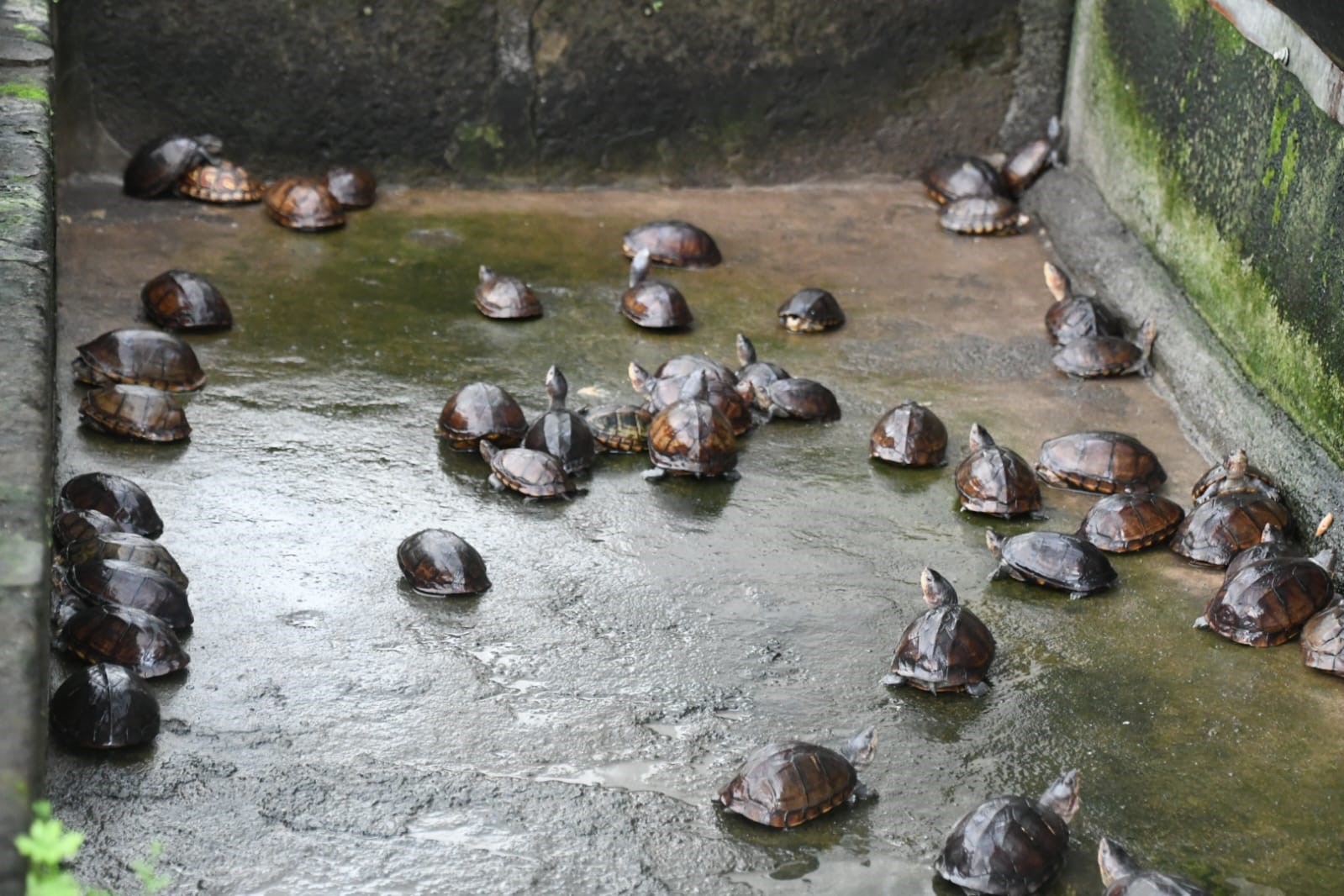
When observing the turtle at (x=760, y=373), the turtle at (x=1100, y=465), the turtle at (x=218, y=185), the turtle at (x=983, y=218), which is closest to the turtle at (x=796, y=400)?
the turtle at (x=760, y=373)

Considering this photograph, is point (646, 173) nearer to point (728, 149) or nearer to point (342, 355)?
point (728, 149)

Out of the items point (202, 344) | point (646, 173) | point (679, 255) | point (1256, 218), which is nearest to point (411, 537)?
point (202, 344)

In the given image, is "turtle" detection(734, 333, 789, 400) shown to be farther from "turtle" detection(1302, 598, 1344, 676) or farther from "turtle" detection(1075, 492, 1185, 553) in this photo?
"turtle" detection(1302, 598, 1344, 676)

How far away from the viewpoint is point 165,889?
142 inches

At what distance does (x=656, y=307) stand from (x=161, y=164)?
2795mm

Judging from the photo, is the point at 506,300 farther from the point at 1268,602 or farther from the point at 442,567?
the point at 1268,602

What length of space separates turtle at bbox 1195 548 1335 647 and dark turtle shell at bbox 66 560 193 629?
309 centimetres

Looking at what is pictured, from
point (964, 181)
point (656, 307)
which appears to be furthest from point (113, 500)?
point (964, 181)

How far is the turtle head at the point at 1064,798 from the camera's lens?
154 inches

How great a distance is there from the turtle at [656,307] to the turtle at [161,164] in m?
2.51

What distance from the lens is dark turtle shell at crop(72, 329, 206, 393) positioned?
6098 mm

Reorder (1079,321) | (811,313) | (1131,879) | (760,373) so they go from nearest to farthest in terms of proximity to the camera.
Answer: (1131,879), (760,373), (1079,321), (811,313)

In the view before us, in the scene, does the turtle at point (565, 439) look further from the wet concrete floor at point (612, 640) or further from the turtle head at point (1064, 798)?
the turtle head at point (1064, 798)

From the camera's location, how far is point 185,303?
6645mm
